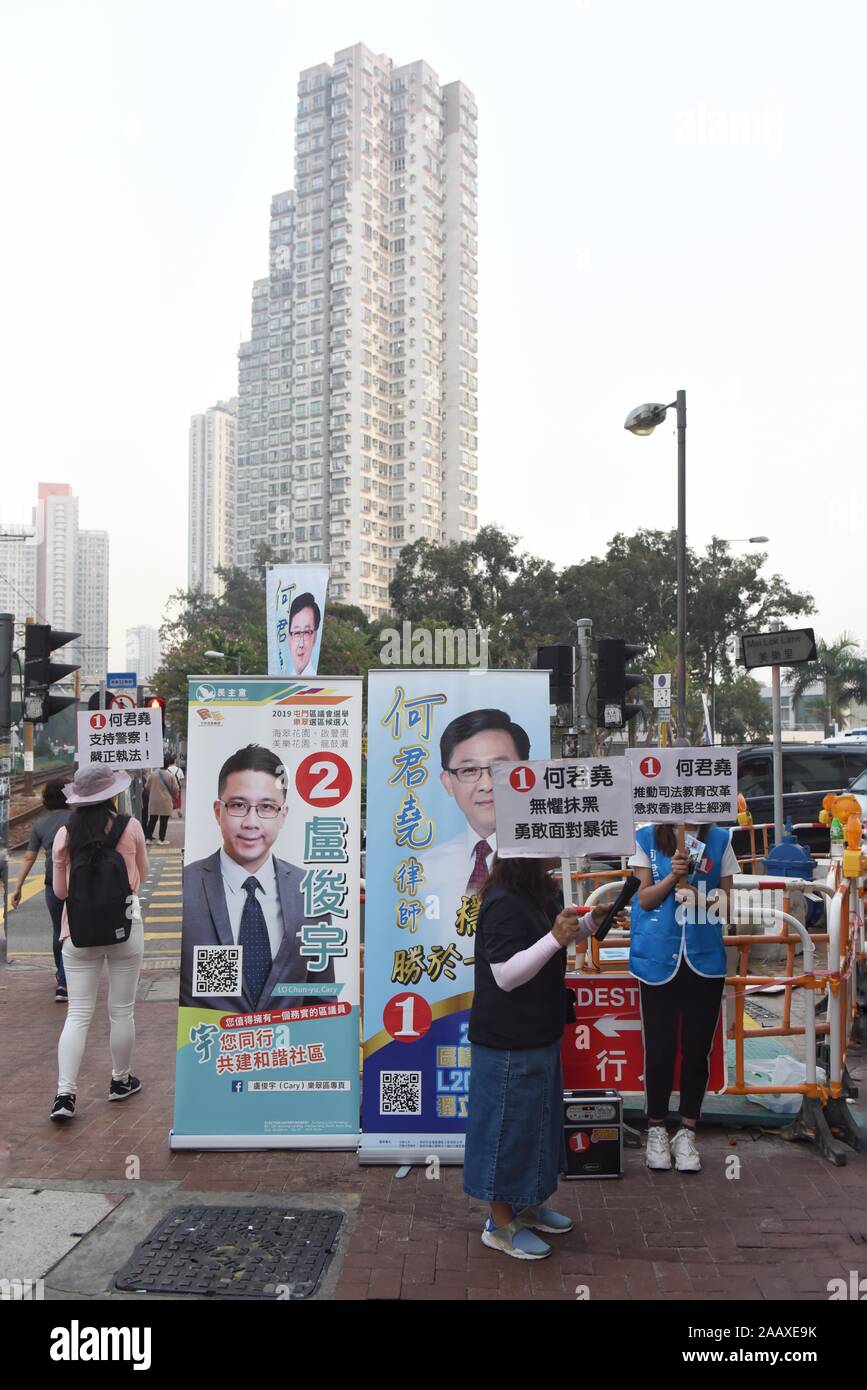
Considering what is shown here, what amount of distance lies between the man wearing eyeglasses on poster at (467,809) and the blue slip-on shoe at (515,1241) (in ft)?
4.73

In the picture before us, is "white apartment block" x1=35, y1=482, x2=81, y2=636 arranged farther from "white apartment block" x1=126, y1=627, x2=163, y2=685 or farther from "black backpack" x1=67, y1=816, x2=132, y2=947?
"black backpack" x1=67, y1=816, x2=132, y2=947

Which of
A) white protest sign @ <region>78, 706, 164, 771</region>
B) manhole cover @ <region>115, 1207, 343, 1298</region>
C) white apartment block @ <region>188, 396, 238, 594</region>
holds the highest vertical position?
white apartment block @ <region>188, 396, 238, 594</region>

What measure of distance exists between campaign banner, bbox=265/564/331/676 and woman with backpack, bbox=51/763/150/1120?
281 cm

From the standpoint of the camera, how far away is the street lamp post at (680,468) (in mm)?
15953

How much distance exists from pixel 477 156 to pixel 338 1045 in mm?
129582

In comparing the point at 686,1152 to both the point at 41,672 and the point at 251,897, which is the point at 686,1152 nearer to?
the point at 251,897

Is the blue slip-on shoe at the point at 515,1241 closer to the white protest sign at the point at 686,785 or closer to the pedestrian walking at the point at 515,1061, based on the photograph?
the pedestrian walking at the point at 515,1061

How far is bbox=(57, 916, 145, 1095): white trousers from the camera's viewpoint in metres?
5.91

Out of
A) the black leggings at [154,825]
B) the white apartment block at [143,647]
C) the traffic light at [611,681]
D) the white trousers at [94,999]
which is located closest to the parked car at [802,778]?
the traffic light at [611,681]

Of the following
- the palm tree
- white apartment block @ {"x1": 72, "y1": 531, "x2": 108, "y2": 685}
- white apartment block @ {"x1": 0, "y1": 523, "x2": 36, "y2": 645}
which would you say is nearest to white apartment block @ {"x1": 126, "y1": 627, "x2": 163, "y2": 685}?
white apartment block @ {"x1": 72, "y1": 531, "x2": 108, "y2": 685}

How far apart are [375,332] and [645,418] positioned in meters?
98.8

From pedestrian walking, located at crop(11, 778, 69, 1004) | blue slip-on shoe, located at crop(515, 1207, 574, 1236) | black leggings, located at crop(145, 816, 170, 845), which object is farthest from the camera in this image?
black leggings, located at crop(145, 816, 170, 845)

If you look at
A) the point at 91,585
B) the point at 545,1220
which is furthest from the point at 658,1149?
the point at 91,585

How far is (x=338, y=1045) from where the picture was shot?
17.7 ft
